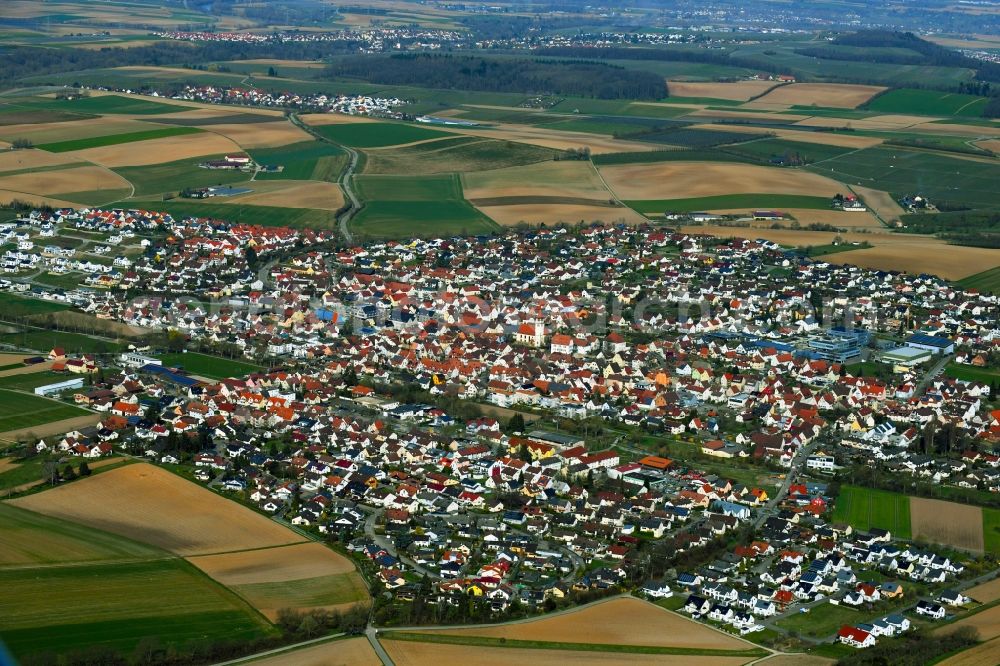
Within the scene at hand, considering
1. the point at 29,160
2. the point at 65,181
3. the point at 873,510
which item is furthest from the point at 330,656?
the point at 29,160

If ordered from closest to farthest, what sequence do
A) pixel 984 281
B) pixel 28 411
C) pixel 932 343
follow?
1. pixel 28 411
2. pixel 932 343
3. pixel 984 281

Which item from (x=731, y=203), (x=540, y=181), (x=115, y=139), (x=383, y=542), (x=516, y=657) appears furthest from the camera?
(x=115, y=139)

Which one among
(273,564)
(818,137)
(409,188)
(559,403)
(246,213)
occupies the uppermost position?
(818,137)

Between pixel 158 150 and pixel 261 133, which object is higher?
pixel 261 133

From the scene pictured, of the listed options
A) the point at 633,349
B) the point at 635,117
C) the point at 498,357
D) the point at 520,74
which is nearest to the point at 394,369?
the point at 498,357

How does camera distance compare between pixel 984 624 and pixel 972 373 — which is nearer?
pixel 984 624

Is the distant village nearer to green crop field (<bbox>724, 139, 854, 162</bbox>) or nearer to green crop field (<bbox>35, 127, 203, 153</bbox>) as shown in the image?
green crop field (<bbox>35, 127, 203, 153</bbox>)

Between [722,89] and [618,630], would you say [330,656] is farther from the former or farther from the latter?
[722,89]
